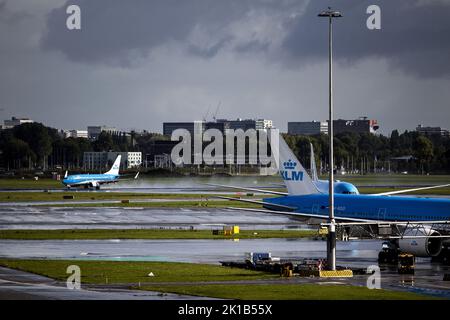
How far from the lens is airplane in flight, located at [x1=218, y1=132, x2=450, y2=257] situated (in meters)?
75.8

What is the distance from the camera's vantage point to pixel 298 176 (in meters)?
102

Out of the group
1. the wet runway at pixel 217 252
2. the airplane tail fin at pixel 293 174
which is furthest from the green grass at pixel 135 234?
the airplane tail fin at pixel 293 174

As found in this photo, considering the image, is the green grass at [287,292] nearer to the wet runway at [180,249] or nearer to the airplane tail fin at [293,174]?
the wet runway at [180,249]

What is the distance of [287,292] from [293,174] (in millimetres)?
46367

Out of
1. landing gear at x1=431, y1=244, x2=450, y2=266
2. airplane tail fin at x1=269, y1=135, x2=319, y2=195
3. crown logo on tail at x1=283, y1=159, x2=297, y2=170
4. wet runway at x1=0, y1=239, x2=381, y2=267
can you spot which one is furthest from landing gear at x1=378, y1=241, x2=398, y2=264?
crown logo on tail at x1=283, y1=159, x2=297, y2=170

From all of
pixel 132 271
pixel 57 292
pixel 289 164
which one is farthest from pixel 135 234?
pixel 57 292

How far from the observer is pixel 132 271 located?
6656 centimetres

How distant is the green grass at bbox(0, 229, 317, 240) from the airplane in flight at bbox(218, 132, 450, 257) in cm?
407

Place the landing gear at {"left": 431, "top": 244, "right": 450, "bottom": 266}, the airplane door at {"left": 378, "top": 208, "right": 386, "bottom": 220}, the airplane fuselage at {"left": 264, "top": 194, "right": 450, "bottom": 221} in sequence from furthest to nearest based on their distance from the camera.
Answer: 1. the airplane door at {"left": 378, "top": 208, "right": 386, "bottom": 220}
2. the airplane fuselage at {"left": 264, "top": 194, "right": 450, "bottom": 221}
3. the landing gear at {"left": 431, "top": 244, "right": 450, "bottom": 266}

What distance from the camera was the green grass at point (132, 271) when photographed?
62.5 m

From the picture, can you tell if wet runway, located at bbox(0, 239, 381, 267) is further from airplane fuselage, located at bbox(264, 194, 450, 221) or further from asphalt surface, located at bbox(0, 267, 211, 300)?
asphalt surface, located at bbox(0, 267, 211, 300)

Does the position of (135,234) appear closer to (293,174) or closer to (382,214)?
(293,174)
